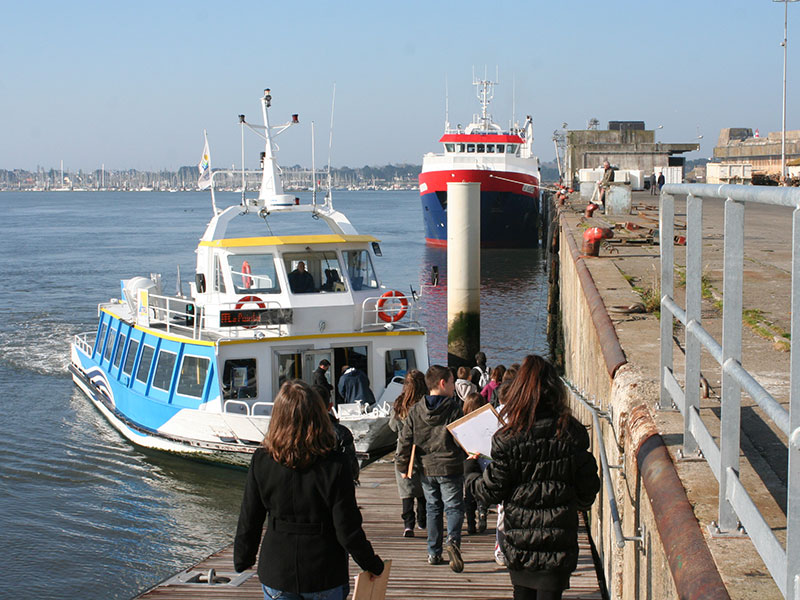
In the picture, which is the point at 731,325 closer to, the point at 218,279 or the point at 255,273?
the point at 255,273

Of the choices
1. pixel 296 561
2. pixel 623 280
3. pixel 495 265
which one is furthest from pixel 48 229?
A: pixel 296 561

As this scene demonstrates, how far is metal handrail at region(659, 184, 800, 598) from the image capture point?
8.09 ft

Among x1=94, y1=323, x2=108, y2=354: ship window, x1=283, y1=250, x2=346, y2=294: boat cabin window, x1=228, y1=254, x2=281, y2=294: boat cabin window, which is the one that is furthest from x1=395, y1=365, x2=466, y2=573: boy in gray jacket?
x1=94, y1=323, x2=108, y2=354: ship window

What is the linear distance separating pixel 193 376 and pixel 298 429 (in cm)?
1172

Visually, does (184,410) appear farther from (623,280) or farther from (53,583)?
(623,280)

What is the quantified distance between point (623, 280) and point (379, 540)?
5.88 meters

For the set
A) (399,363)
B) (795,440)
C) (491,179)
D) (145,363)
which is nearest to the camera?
(795,440)

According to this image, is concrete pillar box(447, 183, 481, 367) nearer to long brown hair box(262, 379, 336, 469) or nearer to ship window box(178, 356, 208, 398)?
ship window box(178, 356, 208, 398)

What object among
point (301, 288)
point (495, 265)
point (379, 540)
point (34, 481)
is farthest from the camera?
point (495, 265)

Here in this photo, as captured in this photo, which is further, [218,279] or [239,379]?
[218,279]

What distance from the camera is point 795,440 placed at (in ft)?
7.93

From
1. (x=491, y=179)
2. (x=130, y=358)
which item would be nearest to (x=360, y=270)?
(x=130, y=358)

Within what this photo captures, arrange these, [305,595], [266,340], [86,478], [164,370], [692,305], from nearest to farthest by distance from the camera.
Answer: [305,595], [692,305], [266,340], [164,370], [86,478]

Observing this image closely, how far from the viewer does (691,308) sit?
4438 mm
